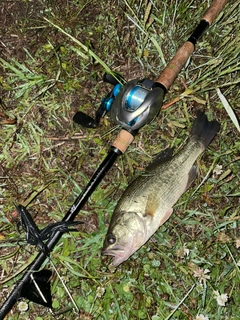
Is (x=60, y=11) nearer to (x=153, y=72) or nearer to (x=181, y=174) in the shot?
(x=153, y=72)

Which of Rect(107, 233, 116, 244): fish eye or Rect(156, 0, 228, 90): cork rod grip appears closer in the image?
Rect(107, 233, 116, 244): fish eye

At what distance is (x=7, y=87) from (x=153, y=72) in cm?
133

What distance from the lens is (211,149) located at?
388 cm

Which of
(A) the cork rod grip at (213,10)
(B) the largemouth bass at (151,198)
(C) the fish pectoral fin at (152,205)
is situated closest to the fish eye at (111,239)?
(B) the largemouth bass at (151,198)

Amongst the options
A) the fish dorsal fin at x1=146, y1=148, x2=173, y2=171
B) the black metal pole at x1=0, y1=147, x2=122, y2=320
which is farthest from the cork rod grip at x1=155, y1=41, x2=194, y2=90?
the black metal pole at x1=0, y1=147, x2=122, y2=320

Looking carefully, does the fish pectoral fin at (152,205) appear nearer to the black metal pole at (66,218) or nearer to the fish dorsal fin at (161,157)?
the fish dorsal fin at (161,157)

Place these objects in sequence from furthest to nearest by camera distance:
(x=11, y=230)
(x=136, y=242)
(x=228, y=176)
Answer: (x=228, y=176) → (x=11, y=230) → (x=136, y=242)

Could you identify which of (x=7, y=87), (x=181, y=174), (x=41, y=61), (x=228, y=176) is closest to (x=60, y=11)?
(x=41, y=61)

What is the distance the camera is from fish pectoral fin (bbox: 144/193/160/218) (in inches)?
135

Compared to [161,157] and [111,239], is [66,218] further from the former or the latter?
[161,157]

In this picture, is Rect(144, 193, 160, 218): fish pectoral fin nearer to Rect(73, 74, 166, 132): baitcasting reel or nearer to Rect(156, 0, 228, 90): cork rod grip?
Rect(73, 74, 166, 132): baitcasting reel

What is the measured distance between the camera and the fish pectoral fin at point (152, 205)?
3420mm

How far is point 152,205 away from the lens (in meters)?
3.44

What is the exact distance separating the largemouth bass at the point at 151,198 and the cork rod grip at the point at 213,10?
951 mm
